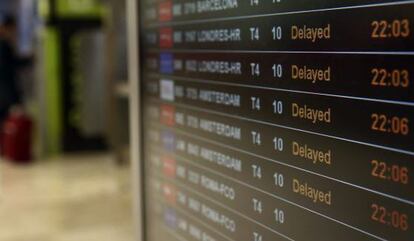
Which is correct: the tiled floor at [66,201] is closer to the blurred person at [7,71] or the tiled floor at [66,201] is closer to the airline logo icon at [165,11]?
the blurred person at [7,71]

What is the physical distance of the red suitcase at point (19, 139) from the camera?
228 inches

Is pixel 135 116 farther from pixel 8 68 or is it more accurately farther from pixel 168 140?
pixel 8 68

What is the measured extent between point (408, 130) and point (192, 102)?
0.89m

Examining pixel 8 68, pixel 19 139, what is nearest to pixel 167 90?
pixel 19 139

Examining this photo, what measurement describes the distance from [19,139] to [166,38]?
13.8 feet

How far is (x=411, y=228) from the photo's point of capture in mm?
1050

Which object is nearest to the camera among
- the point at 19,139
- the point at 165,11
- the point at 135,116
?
the point at 165,11

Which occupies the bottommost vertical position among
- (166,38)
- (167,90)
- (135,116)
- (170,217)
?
(170,217)

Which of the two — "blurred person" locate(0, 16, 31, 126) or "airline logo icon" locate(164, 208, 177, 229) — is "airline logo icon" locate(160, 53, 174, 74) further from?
"blurred person" locate(0, 16, 31, 126)

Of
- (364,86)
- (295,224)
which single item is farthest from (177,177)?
(364,86)

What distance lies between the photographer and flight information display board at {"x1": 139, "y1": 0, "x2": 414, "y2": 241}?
3.56ft

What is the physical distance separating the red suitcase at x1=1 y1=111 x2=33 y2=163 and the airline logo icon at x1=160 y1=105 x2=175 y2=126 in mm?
4091

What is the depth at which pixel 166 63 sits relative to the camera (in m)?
2.00

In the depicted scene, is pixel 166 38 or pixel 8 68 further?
pixel 8 68
